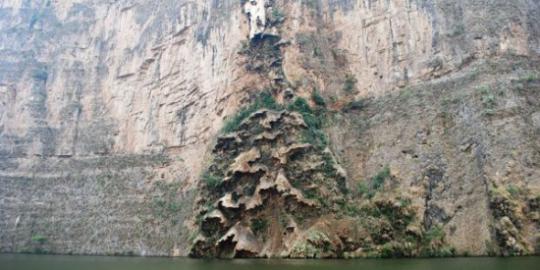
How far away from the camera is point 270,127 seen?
50812mm

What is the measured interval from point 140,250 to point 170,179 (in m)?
7.82

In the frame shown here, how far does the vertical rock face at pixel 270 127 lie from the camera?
140ft

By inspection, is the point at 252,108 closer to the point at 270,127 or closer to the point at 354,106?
the point at 270,127

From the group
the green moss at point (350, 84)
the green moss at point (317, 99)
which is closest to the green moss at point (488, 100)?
the green moss at point (350, 84)

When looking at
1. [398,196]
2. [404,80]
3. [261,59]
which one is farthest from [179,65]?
[398,196]

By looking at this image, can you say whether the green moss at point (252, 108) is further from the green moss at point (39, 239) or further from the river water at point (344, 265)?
the green moss at point (39, 239)

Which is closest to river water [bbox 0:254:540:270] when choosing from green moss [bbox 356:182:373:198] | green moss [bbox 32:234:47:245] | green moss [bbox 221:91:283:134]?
green moss [bbox 356:182:373:198]

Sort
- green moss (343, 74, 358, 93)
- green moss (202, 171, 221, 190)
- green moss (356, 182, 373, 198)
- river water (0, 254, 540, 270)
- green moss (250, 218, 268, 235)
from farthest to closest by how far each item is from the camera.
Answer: green moss (343, 74, 358, 93) → green moss (202, 171, 221, 190) → green moss (356, 182, 373, 198) → green moss (250, 218, 268, 235) → river water (0, 254, 540, 270)

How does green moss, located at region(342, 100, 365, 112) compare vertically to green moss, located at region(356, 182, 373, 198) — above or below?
above

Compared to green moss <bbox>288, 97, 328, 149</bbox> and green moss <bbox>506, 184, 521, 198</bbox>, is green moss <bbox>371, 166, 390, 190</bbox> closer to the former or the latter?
green moss <bbox>288, 97, 328, 149</bbox>

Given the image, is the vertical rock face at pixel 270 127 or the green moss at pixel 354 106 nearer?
the vertical rock face at pixel 270 127

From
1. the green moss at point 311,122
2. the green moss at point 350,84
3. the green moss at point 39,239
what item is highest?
the green moss at point 350,84

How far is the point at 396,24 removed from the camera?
54.2 m

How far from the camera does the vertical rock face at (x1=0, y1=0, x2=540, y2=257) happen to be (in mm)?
42781
